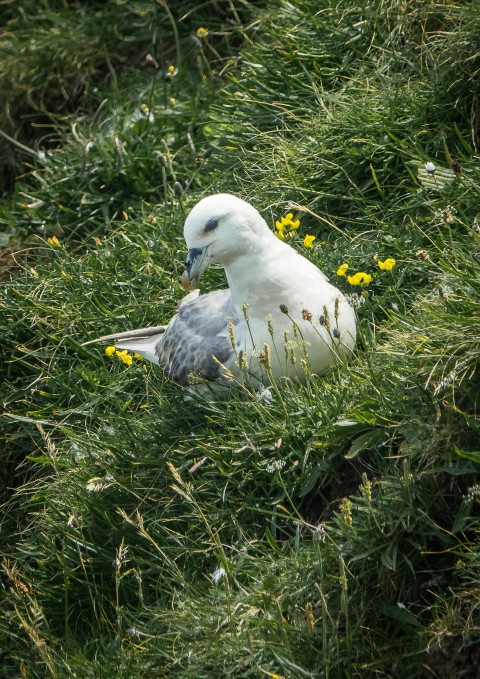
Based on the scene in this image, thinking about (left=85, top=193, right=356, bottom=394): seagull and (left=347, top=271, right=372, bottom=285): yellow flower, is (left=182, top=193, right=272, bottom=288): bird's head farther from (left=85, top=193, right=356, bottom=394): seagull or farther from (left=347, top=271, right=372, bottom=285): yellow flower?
(left=347, top=271, right=372, bottom=285): yellow flower

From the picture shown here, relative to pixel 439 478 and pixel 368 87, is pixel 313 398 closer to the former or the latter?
pixel 439 478

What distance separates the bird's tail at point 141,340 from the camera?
4.46 metres

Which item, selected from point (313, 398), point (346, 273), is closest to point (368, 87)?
point (346, 273)

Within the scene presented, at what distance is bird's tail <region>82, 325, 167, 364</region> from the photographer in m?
4.46

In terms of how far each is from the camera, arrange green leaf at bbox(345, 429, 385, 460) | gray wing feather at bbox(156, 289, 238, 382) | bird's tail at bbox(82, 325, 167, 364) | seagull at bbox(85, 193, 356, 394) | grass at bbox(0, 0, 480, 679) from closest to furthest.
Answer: grass at bbox(0, 0, 480, 679)
green leaf at bbox(345, 429, 385, 460)
seagull at bbox(85, 193, 356, 394)
gray wing feather at bbox(156, 289, 238, 382)
bird's tail at bbox(82, 325, 167, 364)

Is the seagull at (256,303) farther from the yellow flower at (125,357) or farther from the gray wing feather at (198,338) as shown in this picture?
the yellow flower at (125,357)

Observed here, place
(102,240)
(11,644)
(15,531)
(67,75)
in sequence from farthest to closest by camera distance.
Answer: (67,75)
(102,240)
(15,531)
(11,644)

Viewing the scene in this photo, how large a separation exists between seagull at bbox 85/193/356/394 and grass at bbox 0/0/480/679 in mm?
121

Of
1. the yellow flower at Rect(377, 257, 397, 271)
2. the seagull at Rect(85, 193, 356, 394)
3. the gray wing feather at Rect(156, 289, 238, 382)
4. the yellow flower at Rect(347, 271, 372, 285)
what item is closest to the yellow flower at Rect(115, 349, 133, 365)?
the gray wing feather at Rect(156, 289, 238, 382)

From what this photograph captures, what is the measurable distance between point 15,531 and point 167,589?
3.24ft

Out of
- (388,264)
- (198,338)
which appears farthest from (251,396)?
(388,264)

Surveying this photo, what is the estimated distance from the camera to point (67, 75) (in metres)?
6.43

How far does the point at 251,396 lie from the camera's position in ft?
12.1

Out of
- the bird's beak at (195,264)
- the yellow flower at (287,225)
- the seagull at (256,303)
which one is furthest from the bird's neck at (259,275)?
the yellow flower at (287,225)
